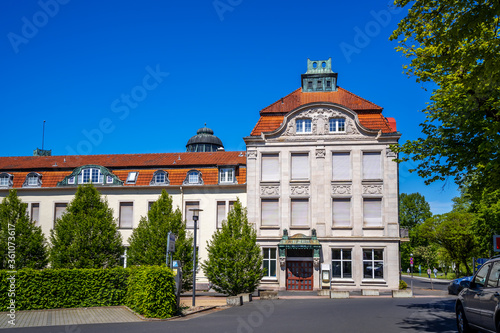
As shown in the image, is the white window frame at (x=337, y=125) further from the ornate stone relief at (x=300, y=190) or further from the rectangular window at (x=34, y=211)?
the rectangular window at (x=34, y=211)

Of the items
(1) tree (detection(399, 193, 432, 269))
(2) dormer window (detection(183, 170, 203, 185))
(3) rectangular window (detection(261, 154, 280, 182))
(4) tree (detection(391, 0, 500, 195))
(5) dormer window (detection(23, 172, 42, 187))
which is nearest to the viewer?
(4) tree (detection(391, 0, 500, 195))

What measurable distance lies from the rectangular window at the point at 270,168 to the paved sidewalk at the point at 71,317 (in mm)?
18786

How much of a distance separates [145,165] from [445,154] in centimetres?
2886

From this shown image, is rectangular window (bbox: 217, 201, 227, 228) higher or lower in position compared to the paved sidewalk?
higher

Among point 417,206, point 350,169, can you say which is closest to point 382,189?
point 350,169

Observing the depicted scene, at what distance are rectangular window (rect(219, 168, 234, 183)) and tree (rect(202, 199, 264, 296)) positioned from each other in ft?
31.0

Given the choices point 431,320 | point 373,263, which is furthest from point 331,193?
point 431,320

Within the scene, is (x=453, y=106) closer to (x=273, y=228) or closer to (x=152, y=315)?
(x=152, y=315)

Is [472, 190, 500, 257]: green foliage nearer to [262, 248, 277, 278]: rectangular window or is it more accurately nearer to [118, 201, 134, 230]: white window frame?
[262, 248, 277, 278]: rectangular window

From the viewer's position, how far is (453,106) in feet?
59.0

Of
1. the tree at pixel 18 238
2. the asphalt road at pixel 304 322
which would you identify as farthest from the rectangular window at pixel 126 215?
the asphalt road at pixel 304 322

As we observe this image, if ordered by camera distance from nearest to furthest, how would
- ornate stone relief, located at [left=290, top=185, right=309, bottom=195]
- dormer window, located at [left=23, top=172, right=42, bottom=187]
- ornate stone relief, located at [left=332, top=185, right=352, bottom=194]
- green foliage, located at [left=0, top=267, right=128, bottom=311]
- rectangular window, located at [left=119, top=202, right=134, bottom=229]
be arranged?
green foliage, located at [left=0, top=267, right=128, bottom=311] < ornate stone relief, located at [left=332, top=185, right=352, bottom=194] < ornate stone relief, located at [left=290, top=185, right=309, bottom=195] < rectangular window, located at [left=119, top=202, right=134, bottom=229] < dormer window, located at [left=23, top=172, right=42, bottom=187]

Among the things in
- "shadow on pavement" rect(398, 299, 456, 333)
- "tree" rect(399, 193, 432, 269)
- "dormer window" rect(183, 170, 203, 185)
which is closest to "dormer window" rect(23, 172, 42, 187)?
"dormer window" rect(183, 170, 203, 185)

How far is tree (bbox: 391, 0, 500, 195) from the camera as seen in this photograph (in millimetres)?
12341
